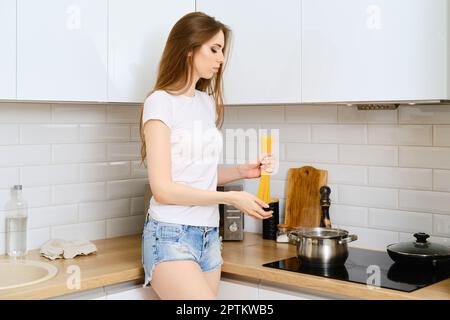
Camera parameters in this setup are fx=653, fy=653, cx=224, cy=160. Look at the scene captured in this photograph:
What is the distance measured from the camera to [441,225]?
2.53m

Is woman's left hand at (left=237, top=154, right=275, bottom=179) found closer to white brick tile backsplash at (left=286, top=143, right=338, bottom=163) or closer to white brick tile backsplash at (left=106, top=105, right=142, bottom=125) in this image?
white brick tile backsplash at (left=286, top=143, right=338, bottom=163)

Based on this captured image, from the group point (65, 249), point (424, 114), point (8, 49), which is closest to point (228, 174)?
point (65, 249)

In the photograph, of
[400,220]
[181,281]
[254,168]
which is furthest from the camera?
[400,220]

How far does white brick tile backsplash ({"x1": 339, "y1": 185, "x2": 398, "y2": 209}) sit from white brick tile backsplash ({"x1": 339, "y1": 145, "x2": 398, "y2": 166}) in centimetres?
11

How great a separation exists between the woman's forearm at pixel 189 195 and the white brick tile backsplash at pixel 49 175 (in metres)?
0.77

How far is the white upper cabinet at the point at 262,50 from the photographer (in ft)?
8.23

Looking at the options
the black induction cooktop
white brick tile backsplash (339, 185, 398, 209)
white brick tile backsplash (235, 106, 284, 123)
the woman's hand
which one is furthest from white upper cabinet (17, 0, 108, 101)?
white brick tile backsplash (339, 185, 398, 209)

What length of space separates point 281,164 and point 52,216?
105cm

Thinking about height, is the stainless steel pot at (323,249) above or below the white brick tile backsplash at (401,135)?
below

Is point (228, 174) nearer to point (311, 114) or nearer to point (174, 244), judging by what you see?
point (174, 244)

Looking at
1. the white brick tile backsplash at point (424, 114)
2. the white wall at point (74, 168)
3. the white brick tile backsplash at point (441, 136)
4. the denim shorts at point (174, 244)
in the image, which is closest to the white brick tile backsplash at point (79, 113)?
the white wall at point (74, 168)

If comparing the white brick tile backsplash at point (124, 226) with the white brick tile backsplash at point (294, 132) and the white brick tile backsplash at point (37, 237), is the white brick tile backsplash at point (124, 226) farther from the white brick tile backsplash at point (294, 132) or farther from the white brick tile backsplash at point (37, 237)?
the white brick tile backsplash at point (294, 132)
